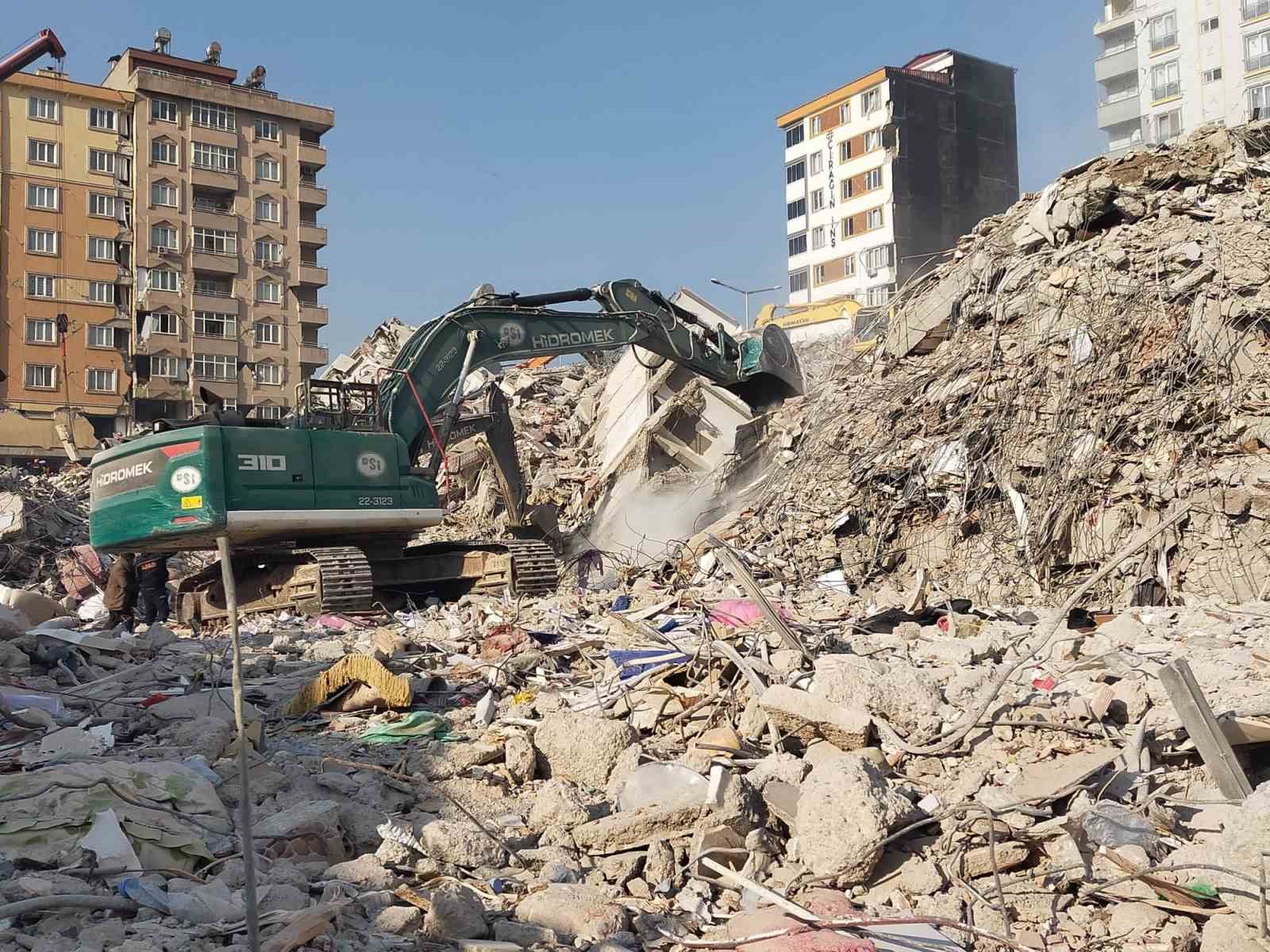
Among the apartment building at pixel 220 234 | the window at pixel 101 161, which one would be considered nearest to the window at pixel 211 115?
the apartment building at pixel 220 234

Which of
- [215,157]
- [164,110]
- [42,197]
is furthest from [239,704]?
[215,157]

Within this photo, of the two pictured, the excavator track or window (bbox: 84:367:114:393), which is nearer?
the excavator track

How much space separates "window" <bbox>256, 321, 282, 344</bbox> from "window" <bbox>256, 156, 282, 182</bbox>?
21.1 ft

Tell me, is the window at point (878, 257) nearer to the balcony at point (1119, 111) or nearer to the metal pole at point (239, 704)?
the balcony at point (1119, 111)

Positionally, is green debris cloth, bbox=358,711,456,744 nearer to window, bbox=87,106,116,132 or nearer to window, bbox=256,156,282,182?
window, bbox=87,106,116,132

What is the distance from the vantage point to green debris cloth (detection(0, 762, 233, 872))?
4188mm

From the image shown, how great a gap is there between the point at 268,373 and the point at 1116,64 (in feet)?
126

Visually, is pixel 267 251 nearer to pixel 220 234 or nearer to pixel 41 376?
pixel 220 234

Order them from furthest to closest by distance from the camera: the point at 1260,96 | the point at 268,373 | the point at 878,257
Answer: the point at 878,257 < the point at 268,373 < the point at 1260,96

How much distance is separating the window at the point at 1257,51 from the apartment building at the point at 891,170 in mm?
14922

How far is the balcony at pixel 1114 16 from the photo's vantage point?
158ft

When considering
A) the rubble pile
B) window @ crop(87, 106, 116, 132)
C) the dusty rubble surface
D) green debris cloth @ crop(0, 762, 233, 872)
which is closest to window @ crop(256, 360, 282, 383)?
window @ crop(87, 106, 116, 132)

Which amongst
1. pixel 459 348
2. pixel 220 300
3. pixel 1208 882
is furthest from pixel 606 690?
pixel 220 300

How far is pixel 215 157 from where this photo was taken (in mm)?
49062
